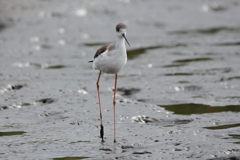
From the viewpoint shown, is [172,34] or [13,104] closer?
[13,104]

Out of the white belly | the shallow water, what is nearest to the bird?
the white belly

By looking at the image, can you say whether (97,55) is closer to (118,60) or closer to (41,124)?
(118,60)

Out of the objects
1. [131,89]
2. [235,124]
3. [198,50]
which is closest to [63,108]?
[131,89]

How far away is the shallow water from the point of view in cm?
536

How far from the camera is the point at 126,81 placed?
854cm

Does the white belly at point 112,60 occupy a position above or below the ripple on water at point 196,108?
above

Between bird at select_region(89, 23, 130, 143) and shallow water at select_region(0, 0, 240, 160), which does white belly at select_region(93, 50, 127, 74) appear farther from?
shallow water at select_region(0, 0, 240, 160)

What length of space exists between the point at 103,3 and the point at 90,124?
29.6ft

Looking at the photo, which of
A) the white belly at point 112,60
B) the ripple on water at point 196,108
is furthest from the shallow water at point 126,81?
the white belly at point 112,60

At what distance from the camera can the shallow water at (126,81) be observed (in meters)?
5.36

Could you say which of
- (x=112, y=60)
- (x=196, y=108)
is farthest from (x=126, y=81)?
(x=112, y=60)

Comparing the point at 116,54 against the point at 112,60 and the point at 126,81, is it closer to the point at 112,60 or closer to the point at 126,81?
the point at 112,60

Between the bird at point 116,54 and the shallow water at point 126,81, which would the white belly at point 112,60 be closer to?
the bird at point 116,54

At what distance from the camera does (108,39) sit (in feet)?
39.9
